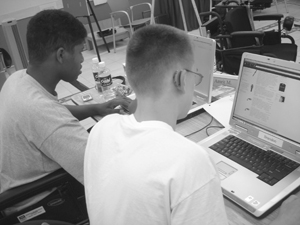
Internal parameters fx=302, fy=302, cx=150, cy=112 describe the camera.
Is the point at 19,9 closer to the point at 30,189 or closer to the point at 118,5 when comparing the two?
the point at 118,5

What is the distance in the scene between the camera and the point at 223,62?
9.35ft

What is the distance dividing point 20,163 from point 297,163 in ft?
3.42

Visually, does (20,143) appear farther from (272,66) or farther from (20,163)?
(272,66)

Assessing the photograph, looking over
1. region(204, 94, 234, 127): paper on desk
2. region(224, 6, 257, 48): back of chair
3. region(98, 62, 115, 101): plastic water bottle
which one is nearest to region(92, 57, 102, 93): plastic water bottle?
region(98, 62, 115, 101): plastic water bottle

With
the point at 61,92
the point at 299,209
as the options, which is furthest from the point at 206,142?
the point at 61,92

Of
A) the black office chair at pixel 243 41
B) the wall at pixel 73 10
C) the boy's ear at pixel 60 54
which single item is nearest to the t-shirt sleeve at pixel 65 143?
the boy's ear at pixel 60 54

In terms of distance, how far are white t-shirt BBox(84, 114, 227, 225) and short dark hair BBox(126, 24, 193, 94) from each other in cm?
13

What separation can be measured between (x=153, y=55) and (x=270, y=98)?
20.0 inches

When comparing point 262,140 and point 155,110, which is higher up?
point 155,110

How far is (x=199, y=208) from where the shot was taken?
634mm

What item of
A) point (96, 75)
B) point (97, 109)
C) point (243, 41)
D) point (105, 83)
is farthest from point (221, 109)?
point (243, 41)

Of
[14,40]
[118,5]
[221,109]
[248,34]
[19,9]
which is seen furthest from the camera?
[118,5]

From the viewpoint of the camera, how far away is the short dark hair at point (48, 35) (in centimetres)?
129

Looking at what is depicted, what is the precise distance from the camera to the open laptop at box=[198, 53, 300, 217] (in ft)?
3.08
